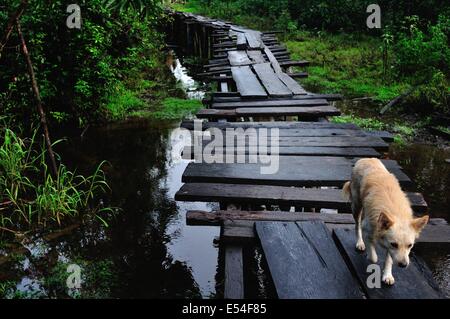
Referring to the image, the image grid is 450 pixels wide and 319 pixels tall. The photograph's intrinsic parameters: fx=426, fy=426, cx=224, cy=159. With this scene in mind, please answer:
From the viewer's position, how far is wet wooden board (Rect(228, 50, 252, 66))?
11.5m

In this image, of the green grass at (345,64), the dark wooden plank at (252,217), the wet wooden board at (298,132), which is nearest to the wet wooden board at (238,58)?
the green grass at (345,64)

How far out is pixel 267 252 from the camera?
332 centimetres

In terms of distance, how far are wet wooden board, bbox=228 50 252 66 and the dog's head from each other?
9151 mm

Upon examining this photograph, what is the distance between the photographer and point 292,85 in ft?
29.2

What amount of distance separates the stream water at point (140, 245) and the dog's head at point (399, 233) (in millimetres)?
1217

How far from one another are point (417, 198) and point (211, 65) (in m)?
8.44

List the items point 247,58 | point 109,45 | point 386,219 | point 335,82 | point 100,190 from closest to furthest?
point 386,219 → point 100,190 → point 109,45 → point 247,58 → point 335,82

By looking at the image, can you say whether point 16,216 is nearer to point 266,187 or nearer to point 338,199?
point 266,187

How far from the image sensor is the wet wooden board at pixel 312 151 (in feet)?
17.6

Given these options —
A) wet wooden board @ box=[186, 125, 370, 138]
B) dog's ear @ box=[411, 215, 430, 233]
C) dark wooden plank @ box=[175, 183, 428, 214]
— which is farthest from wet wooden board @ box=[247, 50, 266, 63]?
dog's ear @ box=[411, 215, 430, 233]

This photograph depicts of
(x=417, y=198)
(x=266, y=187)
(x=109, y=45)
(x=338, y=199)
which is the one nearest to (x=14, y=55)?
(x=109, y=45)

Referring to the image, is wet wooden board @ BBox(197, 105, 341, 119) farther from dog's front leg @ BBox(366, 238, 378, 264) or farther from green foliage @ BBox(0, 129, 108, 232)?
dog's front leg @ BBox(366, 238, 378, 264)
